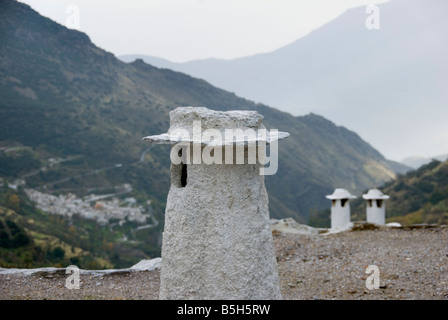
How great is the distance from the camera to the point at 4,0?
2170 inches

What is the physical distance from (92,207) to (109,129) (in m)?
12.7

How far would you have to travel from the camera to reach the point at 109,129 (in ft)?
166

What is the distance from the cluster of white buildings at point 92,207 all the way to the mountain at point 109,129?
3.38 ft

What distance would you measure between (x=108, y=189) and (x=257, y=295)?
3990cm

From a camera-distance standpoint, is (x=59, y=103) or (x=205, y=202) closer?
(x=205, y=202)

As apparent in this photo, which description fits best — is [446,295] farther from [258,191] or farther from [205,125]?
[205,125]

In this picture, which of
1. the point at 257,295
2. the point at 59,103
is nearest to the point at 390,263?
the point at 257,295

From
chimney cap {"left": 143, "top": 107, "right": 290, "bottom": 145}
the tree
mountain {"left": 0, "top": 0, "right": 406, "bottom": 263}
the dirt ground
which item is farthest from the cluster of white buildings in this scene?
chimney cap {"left": 143, "top": 107, "right": 290, "bottom": 145}

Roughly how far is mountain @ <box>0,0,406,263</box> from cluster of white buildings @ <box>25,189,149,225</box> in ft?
3.38

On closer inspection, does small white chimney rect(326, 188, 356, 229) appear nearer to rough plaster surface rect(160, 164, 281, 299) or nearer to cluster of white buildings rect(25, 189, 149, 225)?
rough plaster surface rect(160, 164, 281, 299)

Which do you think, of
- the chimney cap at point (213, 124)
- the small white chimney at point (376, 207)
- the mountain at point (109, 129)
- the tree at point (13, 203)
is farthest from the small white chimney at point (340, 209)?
the tree at point (13, 203)

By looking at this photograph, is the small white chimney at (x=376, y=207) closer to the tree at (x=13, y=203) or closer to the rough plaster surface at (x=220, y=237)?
the rough plaster surface at (x=220, y=237)

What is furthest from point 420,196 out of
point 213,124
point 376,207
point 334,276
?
point 213,124

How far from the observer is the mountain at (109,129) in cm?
4362
